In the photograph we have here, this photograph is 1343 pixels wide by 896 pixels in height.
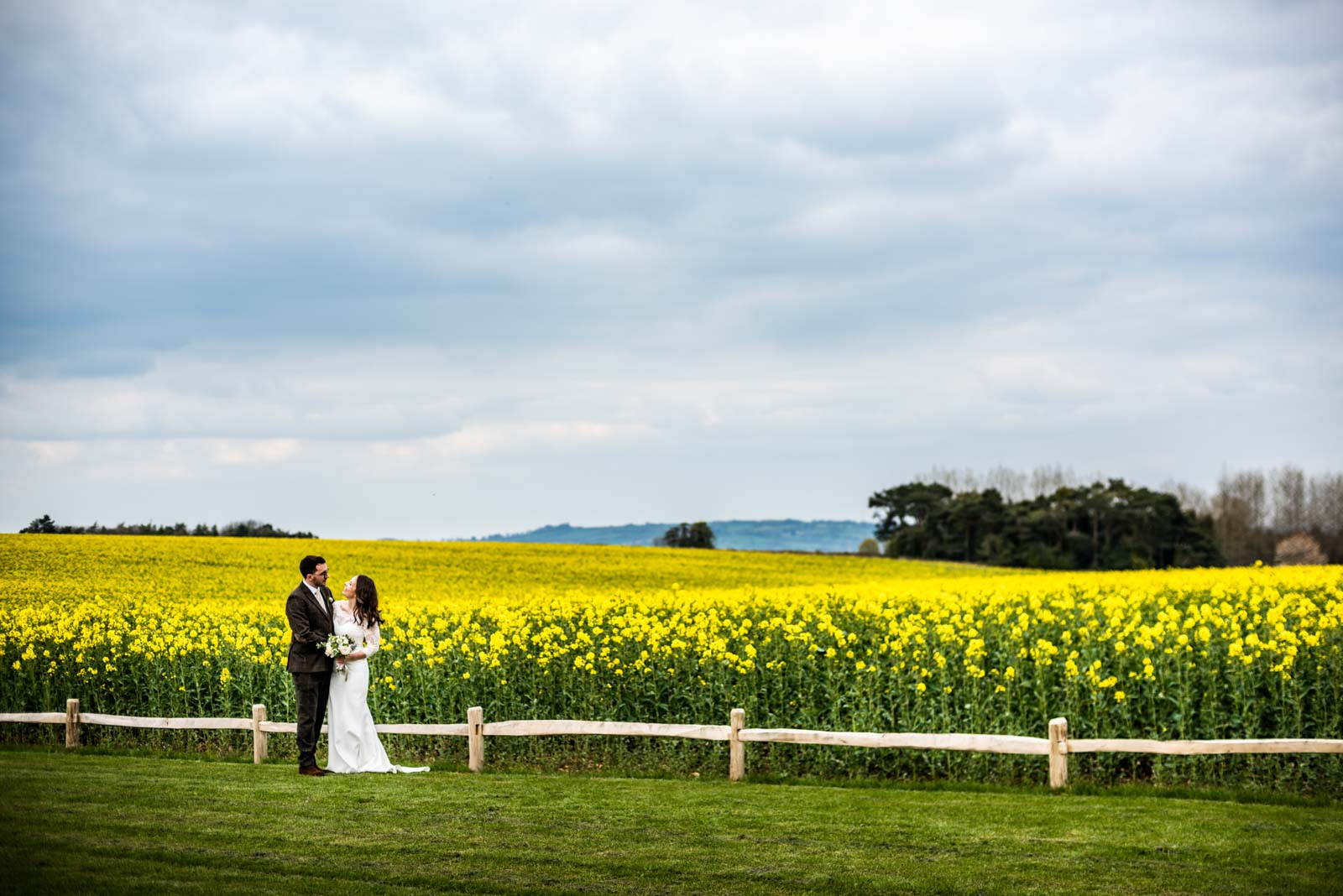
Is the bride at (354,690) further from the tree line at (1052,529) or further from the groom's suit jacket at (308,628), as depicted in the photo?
the tree line at (1052,529)

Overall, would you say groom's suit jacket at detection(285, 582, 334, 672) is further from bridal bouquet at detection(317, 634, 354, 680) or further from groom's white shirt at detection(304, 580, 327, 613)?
bridal bouquet at detection(317, 634, 354, 680)

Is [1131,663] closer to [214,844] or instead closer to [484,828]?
[484,828]

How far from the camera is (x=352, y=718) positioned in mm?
13383

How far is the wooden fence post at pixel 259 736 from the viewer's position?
1501 centimetres

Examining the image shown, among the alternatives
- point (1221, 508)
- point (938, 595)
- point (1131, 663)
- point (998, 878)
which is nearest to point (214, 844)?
point (998, 878)

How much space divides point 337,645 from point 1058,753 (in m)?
7.44

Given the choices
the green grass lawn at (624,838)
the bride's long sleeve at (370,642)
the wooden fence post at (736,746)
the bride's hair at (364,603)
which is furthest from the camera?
the wooden fence post at (736,746)

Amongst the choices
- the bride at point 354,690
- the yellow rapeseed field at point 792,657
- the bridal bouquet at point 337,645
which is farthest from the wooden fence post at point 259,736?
the bridal bouquet at point 337,645

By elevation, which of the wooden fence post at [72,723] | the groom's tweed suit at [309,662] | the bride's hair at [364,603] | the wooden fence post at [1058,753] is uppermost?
the bride's hair at [364,603]

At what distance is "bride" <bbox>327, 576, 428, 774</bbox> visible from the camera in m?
13.2

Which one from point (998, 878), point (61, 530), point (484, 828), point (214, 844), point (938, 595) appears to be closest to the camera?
point (998, 878)

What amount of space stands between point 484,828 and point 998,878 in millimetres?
4155

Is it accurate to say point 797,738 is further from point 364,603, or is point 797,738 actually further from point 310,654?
point 310,654

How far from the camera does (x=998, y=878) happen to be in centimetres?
879
